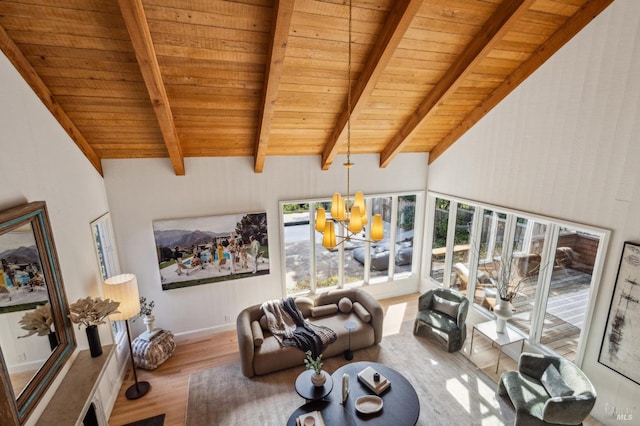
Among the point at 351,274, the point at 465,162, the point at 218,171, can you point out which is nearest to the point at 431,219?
the point at 465,162

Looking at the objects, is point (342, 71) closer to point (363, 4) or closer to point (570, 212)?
point (363, 4)

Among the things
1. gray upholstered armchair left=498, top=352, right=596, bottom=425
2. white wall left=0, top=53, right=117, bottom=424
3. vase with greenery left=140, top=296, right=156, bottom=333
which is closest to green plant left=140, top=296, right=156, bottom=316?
vase with greenery left=140, top=296, right=156, bottom=333

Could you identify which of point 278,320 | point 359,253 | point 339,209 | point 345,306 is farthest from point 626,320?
point 359,253

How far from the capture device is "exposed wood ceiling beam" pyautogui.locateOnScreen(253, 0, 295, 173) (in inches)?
101

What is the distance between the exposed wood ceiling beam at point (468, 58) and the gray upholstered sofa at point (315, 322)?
110 inches

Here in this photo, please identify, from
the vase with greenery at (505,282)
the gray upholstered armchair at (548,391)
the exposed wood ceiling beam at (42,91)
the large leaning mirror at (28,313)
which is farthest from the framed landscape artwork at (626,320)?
the exposed wood ceiling beam at (42,91)

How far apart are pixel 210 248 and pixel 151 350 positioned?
1.65 metres

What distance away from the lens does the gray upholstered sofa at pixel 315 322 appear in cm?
430

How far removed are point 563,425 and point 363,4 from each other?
455 centimetres

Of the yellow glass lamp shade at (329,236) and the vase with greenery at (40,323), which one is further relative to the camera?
the yellow glass lamp shade at (329,236)

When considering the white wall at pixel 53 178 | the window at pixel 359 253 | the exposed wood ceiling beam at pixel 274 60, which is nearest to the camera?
the white wall at pixel 53 178

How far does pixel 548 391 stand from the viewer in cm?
347

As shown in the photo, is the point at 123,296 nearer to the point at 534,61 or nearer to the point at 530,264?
the point at 530,264

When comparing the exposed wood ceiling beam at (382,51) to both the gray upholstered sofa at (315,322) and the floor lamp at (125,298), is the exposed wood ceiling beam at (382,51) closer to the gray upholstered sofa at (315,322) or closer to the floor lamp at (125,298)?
the gray upholstered sofa at (315,322)
